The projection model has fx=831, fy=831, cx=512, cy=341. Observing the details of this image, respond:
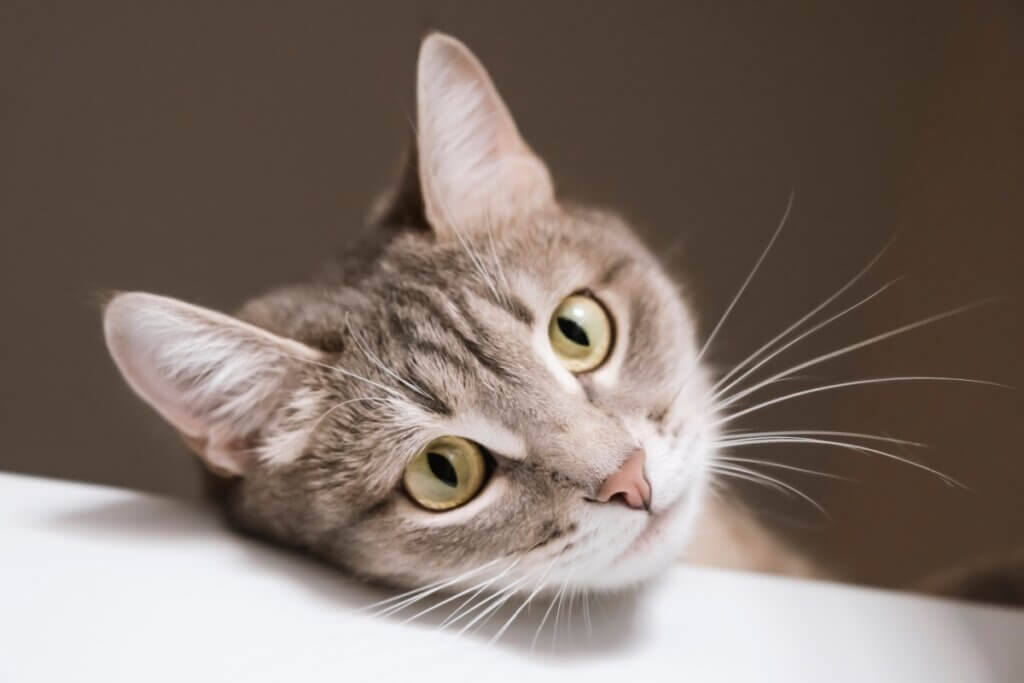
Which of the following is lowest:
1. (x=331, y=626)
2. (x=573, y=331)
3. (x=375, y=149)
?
(x=331, y=626)

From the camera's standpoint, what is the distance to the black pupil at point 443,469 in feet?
3.46

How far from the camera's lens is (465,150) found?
1.26 m

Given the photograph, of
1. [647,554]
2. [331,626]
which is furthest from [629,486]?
[331,626]

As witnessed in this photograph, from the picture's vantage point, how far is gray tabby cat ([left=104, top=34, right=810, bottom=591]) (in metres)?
1.00

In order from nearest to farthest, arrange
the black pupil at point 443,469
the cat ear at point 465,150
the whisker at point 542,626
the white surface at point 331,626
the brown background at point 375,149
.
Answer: the white surface at point 331,626 → the whisker at point 542,626 → the black pupil at point 443,469 → the cat ear at point 465,150 → the brown background at point 375,149

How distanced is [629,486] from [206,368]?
578 millimetres

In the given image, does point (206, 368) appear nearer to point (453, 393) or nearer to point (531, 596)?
point (453, 393)

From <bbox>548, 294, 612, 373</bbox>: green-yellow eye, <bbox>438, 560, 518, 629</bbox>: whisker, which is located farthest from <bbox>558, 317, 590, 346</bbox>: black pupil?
<bbox>438, 560, 518, 629</bbox>: whisker

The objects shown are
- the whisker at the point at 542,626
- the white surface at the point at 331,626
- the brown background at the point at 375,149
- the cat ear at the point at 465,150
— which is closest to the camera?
the white surface at the point at 331,626

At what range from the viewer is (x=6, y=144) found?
1.89m

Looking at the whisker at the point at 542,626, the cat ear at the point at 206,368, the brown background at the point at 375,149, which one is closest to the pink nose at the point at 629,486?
the whisker at the point at 542,626

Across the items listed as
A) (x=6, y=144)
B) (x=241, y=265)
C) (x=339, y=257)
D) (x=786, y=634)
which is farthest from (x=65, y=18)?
(x=786, y=634)

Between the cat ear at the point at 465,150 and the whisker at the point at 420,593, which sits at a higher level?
the cat ear at the point at 465,150

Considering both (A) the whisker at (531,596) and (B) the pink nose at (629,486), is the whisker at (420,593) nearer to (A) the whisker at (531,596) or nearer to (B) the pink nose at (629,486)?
(A) the whisker at (531,596)
